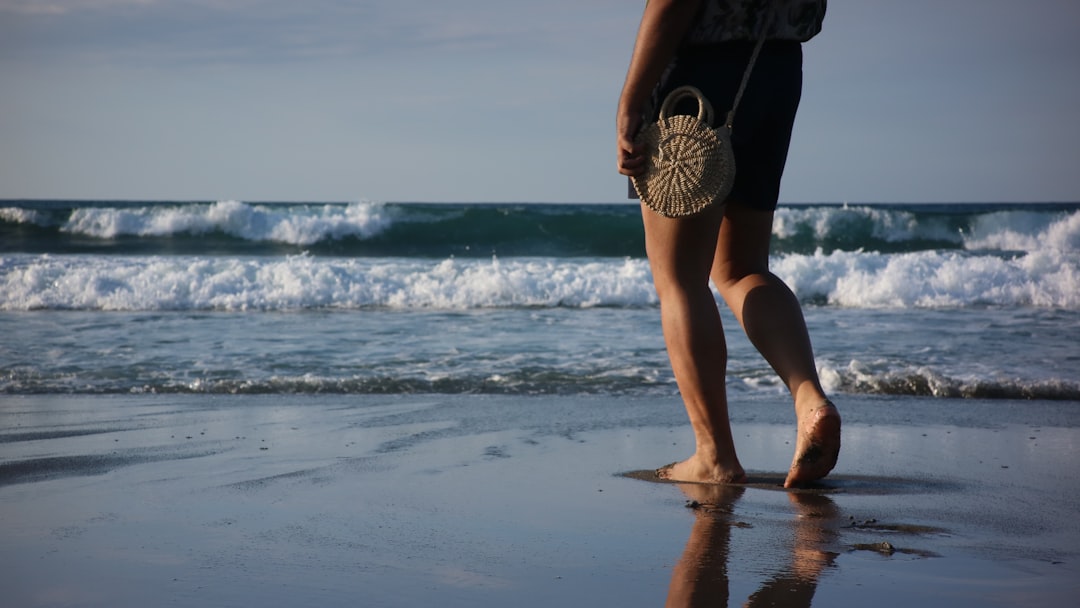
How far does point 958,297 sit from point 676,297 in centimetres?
799

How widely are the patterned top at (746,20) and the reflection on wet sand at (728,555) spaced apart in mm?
1002

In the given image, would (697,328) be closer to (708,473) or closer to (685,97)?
(708,473)

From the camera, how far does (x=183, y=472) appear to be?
251cm

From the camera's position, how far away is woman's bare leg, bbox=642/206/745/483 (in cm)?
233

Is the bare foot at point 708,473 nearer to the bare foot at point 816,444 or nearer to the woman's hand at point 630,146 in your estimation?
the bare foot at point 816,444

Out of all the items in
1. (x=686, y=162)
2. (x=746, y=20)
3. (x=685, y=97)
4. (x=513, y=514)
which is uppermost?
(x=746, y=20)

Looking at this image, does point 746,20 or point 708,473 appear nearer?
point 746,20

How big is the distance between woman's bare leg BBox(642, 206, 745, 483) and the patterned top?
1.26ft

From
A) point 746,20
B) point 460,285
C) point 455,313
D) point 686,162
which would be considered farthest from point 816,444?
point 460,285

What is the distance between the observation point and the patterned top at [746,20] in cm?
221

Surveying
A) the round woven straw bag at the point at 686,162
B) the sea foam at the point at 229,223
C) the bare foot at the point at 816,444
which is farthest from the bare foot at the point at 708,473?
the sea foam at the point at 229,223

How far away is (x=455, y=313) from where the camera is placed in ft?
25.9

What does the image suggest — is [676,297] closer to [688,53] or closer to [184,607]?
[688,53]

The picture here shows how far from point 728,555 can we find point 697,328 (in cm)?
72
